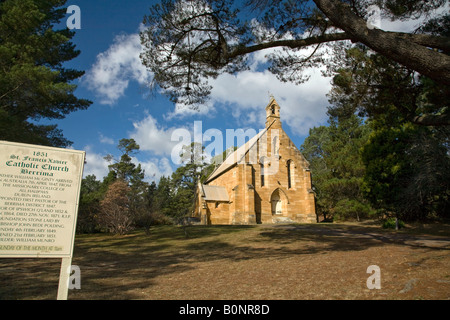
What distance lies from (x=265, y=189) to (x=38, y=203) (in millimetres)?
23643

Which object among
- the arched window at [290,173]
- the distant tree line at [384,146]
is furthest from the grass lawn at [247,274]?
the arched window at [290,173]

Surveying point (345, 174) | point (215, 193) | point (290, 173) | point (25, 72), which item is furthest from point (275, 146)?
point (25, 72)

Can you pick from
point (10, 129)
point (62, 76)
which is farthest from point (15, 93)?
point (62, 76)

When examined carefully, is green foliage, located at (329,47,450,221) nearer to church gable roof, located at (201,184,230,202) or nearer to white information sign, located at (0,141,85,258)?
white information sign, located at (0,141,85,258)

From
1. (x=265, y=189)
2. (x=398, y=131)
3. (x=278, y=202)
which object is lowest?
(x=278, y=202)

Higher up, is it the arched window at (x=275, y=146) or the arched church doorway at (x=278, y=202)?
the arched window at (x=275, y=146)

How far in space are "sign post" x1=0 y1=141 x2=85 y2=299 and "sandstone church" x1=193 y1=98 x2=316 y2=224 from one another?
2134 centimetres

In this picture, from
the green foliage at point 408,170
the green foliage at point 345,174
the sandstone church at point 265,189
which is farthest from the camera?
the green foliage at point 345,174

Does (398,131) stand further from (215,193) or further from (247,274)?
(247,274)

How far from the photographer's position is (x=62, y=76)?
18297mm

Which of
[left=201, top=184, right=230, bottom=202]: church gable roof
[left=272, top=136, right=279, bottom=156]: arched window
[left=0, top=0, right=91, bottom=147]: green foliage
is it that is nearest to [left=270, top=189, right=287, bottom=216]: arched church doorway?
[left=272, top=136, right=279, bottom=156]: arched window

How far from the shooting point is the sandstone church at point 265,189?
2569 centimetres

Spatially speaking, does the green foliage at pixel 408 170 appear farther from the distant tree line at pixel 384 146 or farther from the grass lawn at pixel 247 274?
the grass lawn at pixel 247 274

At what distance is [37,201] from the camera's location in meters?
4.03
